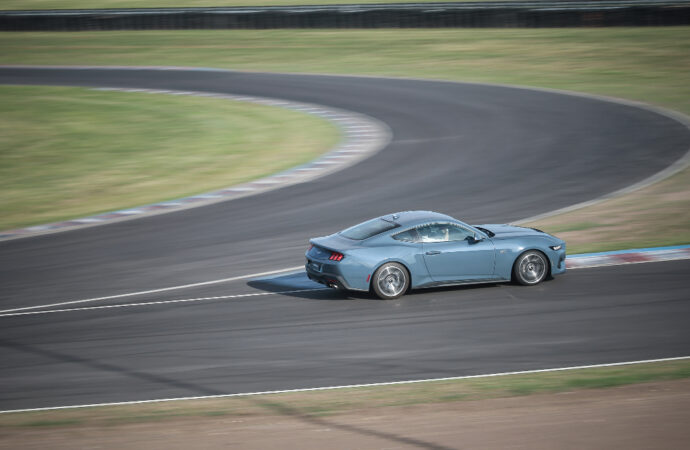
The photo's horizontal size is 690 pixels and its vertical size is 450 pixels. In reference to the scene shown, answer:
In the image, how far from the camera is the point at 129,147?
1040 inches

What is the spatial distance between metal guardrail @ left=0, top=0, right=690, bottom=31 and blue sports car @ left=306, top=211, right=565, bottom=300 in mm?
30080

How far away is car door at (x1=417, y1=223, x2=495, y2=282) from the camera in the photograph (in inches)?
535

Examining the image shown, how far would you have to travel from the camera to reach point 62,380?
1065 centimetres

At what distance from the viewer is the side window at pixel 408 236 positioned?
13.6 metres

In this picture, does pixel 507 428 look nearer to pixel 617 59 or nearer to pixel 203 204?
pixel 203 204

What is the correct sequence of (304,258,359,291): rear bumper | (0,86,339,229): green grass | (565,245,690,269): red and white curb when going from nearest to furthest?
1. (304,258,359,291): rear bumper
2. (565,245,690,269): red and white curb
3. (0,86,339,229): green grass

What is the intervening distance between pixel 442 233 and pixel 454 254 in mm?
404

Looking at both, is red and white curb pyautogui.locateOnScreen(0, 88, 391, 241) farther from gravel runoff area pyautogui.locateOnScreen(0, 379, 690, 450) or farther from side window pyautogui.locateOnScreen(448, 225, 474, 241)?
gravel runoff area pyautogui.locateOnScreen(0, 379, 690, 450)

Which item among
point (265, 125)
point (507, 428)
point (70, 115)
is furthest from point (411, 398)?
point (70, 115)

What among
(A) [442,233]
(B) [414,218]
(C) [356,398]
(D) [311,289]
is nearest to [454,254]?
(A) [442,233]

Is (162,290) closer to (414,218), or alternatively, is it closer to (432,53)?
(414,218)

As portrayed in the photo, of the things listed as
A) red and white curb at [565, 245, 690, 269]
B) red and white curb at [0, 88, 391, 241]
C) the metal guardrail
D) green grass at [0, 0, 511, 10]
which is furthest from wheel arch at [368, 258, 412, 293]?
green grass at [0, 0, 511, 10]

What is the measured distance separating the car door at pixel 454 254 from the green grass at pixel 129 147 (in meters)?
9.05

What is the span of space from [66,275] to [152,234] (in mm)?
2737
